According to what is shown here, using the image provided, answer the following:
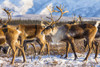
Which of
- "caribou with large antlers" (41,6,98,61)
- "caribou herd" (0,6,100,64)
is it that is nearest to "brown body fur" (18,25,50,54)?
→ "caribou herd" (0,6,100,64)

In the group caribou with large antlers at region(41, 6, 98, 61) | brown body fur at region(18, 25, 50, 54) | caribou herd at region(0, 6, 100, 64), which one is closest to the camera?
caribou herd at region(0, 6, 100, 64)

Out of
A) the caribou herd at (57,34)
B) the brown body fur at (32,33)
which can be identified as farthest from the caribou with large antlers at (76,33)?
the brown body fur at (32,33)

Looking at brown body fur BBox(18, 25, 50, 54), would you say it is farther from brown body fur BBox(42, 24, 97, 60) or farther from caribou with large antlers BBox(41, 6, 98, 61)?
brown body fur BBox(42, 24, 97, 60)

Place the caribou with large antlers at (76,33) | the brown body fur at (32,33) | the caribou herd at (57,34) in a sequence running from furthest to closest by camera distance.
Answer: the brown body fur at (32,33) → the caribou with large antlers at (76,33) → the caribou herd at (57,34)

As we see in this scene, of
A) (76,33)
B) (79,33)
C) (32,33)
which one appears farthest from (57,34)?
(32,33)

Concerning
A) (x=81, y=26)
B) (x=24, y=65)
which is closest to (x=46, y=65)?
(x=24, y=65)

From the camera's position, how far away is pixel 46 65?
5.69 meters

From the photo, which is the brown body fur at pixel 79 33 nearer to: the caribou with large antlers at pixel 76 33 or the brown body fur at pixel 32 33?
the caribou with large antlers at pixel 76 33

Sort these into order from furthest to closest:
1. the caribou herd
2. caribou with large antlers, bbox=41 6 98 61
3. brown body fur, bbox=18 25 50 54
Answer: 1. brown body fur, bbox=18 25 50 54
2. caribou with large antlers, bbox=41 6 98 61
3. the caribou herd

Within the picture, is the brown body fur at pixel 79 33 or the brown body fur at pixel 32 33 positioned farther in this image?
the brown body fur at pixel 32 33

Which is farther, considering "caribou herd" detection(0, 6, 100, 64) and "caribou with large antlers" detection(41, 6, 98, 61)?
"caribou with large antlers" detection(41, 6, 98, 61)

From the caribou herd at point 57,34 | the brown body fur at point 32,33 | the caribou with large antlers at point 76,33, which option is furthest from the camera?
the brown body fur at point 32,33

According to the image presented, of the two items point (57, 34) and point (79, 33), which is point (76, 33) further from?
point (57, 34)

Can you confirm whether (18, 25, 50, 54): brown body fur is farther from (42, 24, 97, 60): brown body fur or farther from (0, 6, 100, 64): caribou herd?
(42, 24, 97, 60): brown body fur
